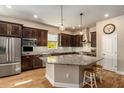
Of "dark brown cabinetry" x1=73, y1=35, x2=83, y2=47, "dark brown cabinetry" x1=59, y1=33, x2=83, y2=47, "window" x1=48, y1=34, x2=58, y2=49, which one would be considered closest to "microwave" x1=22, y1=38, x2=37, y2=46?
"window" x1=48, y1=34, x2=58, y2=49

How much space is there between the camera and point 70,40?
29.1 feet

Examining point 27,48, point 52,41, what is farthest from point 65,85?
point 52,41

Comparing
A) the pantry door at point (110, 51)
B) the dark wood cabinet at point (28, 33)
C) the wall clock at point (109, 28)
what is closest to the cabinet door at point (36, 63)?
the dark wood cabinet at point (28, 33)

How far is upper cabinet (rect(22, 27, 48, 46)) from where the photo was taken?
5.75 m

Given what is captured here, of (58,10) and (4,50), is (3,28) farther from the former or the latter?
(58,10)

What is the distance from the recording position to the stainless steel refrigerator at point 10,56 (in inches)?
177

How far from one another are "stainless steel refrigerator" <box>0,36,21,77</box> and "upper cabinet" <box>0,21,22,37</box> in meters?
0.25

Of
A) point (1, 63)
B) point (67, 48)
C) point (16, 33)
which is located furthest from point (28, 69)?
point (67, 48)

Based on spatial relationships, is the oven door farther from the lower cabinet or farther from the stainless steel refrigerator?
the lower cabinet

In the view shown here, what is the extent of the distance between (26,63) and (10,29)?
1839mm

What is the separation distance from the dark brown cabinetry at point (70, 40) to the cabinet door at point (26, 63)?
9.77ft

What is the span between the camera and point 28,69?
5.68 meters
